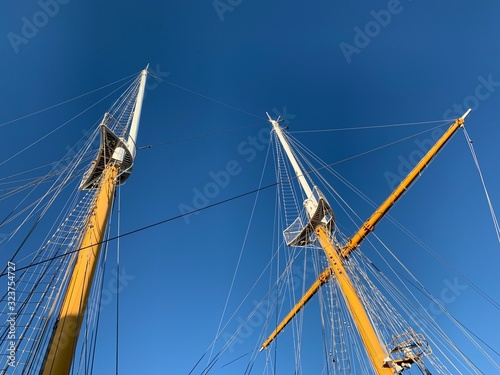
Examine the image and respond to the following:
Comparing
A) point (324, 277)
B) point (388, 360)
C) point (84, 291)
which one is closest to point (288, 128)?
point (324, 277)

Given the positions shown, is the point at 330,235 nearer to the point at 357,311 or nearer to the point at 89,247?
the point at 357,311

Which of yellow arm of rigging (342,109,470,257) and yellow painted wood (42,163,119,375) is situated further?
yellow arm of rigging (342,109,470,257)

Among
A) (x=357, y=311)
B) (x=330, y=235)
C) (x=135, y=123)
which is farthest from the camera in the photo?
(x=330, y=235)

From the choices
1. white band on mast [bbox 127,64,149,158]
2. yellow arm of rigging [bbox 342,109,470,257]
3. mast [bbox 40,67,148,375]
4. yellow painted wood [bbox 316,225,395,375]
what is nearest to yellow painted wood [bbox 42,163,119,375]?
mast [bbox 40,67,148,375]

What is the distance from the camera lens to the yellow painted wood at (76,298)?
4371 mm

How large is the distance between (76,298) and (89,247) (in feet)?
3.72

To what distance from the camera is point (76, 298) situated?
5.19 metres

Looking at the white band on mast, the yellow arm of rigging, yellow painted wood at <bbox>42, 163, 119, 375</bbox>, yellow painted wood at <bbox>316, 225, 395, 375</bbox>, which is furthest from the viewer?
the yellow arm of rigging

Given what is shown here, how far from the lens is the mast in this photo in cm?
444

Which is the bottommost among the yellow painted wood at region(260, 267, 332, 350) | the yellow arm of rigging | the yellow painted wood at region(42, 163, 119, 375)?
the yellow painted wood at region(42, 163, 119, 375)

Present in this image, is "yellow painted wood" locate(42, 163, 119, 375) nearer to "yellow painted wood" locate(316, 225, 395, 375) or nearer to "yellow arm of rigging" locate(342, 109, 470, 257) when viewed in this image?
"yellow painted wood" locate(316, 225, 395, 375)

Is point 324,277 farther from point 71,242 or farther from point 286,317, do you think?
point 71,242

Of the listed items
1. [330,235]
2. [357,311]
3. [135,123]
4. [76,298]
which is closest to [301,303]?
[330,235]

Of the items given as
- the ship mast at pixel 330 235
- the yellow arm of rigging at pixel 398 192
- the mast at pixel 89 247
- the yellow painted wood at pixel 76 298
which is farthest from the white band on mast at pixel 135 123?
the yellow arm of rigging at pixel 398 192
